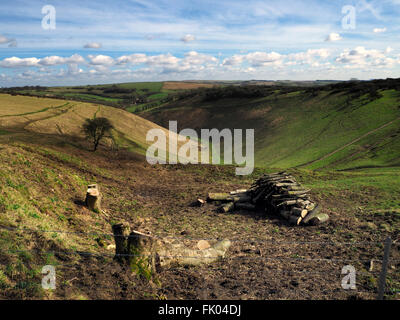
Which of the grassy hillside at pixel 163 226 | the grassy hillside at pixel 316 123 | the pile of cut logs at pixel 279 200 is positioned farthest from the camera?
the grassy hillside at pixel 316 123

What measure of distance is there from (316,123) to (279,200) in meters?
45.8

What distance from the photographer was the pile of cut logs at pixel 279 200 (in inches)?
525

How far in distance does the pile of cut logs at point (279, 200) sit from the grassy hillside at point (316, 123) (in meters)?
22.1

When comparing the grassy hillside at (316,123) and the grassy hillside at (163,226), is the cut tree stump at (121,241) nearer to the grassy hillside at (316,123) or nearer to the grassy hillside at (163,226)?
the grassy hillside at (163,226)

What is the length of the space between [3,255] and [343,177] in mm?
25598

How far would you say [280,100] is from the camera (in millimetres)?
76125

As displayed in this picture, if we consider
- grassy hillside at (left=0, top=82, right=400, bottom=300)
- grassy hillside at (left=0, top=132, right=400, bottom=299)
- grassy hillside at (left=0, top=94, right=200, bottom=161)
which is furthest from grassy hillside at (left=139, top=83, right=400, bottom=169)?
grassy hillside at (left=0, top=94, right=200, bottom=161)

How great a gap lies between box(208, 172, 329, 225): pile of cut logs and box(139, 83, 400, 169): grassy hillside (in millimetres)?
22095

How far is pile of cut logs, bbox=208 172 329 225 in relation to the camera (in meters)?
13.3

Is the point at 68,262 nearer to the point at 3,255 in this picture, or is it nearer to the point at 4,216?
the point at 3,255

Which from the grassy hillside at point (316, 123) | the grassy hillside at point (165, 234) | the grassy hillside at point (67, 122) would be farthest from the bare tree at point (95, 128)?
the grassy hillside at point (316, 123)

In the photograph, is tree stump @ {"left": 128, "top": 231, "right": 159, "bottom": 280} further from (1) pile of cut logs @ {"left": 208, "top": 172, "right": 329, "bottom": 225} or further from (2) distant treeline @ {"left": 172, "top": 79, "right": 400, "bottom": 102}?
(2) distant treeline @ {"left": 172, "top": 79, "right": 400, "bottom": 102}

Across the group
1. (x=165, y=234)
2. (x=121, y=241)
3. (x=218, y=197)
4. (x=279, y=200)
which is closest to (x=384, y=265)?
(x=121, y=241)

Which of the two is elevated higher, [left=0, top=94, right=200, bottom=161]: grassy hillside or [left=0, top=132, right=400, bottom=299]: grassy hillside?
[left=0, top=94, right=200, bottom=161]: grassy hillside
